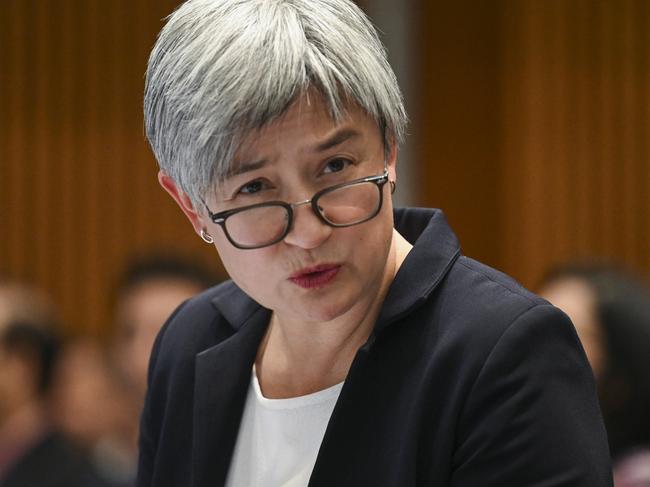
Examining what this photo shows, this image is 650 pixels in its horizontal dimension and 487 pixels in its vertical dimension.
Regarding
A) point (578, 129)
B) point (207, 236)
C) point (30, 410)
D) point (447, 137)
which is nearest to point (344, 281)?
point (207, 236)

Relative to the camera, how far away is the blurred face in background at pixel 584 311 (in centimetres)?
293

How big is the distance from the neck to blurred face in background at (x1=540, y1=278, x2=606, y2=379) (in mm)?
1428

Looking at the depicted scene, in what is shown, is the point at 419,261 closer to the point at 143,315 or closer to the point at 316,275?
the point at 316,275

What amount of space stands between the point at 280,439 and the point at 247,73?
52 centimetres

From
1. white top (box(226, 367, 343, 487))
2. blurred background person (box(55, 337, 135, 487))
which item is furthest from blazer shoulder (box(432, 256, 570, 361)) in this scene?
blurred background person (box(55, 337, 135, 487))

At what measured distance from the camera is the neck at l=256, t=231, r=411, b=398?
4.99 feet

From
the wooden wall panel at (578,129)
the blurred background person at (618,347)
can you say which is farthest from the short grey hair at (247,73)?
the wooden wall panel at (578,129)

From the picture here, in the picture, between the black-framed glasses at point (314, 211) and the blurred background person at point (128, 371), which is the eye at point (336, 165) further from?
the blurred background person at point (128, 371)

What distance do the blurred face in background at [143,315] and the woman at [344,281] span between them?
195cm

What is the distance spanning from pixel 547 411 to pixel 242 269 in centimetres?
44

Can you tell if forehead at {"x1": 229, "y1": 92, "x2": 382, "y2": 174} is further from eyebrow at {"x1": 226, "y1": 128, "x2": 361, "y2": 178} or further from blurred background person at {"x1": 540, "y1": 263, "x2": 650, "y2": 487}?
blurred background person at {"x1": 540, "y1": 263, "x2": 650, "y2": 487}

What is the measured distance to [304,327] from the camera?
157 cm

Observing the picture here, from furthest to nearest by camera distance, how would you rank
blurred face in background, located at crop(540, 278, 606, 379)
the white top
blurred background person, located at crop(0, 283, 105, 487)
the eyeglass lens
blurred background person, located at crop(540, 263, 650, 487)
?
blurred background person, located at crop(0, 283, 105, 487) → blurred face in background, located at crop(540, 278, 606, 379) → blurred background person, located at crop(540, 263, 650, 487) → the white top → the eyeglass lens

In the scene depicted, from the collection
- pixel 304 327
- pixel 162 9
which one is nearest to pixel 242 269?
pixel 304 327
